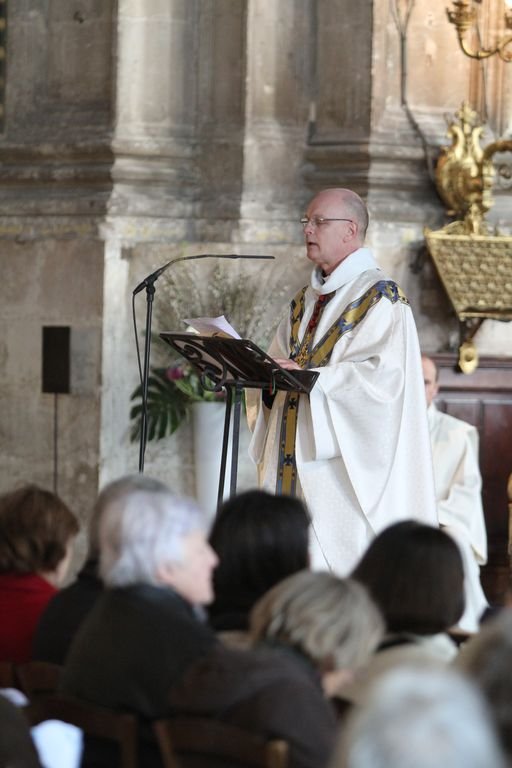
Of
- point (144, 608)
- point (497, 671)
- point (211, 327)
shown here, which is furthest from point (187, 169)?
point (497, 671)

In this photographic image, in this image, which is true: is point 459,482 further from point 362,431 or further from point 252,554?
point 252,554

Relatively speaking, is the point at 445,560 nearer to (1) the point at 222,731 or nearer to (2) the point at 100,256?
(1) the point at 222,731

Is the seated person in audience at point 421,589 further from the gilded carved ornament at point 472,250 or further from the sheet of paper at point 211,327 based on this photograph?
the gilded carved ornament at point 472,250

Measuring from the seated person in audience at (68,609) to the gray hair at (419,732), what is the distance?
1.90 metres

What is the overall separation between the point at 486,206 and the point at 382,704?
6346 millimetres

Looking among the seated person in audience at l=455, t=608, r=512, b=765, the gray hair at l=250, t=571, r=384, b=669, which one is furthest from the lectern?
the seated person in audience at l=455, t=608, r=512, b=765

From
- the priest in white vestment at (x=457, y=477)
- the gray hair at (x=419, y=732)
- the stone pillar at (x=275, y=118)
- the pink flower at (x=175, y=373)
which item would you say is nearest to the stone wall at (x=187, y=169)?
the stone pillar at (x=275, y=118)

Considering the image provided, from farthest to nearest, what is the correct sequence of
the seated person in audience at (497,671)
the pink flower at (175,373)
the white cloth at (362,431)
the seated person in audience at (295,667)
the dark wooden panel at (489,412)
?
the dark wooden panel at (489,412) → the pink flower at (175,373) → the white cloth at (362,431) → the seated person in audience at (295,667) → the seated person in audience at (497,671)

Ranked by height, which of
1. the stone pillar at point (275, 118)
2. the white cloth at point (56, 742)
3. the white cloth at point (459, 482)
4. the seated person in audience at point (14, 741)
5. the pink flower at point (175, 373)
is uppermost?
the stone pillar at point (275, 118)

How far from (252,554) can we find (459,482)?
3.66 m

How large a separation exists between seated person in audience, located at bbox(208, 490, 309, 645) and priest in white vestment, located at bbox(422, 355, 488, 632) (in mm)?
3434

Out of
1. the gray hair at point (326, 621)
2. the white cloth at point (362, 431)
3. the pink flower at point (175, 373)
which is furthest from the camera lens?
the pink flower at point (175, 373)

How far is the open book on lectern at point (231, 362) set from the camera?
5.15 m

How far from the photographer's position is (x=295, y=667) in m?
2.69
